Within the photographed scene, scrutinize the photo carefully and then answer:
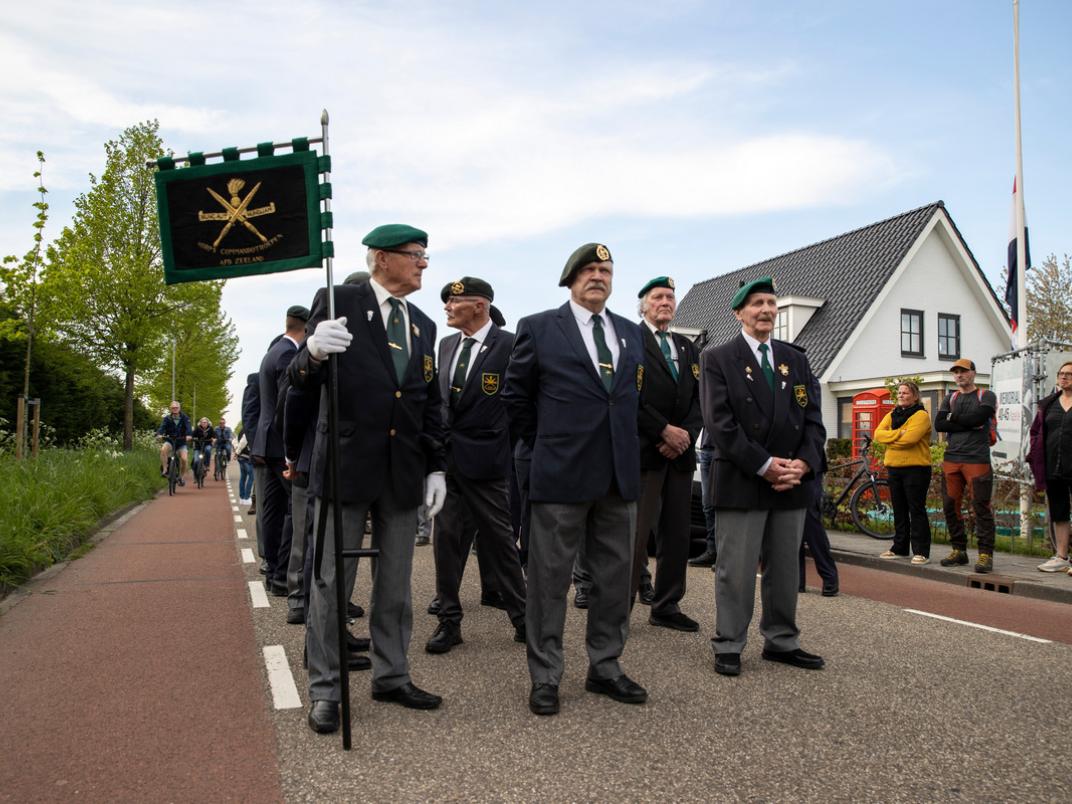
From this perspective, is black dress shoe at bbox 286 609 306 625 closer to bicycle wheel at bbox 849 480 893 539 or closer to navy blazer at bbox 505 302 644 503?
navy blazer at bbox 505 302 644 503

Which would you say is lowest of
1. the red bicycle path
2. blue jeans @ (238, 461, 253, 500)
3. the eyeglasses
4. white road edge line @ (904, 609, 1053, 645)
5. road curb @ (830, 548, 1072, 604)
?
road curb @ (830, 548, 1072, 604)

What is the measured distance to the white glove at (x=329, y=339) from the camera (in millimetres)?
3521

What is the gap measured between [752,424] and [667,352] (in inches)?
49.7

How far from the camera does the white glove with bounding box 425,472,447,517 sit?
409 centimetres

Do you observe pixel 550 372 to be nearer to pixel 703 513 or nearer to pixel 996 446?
pixel 703 513

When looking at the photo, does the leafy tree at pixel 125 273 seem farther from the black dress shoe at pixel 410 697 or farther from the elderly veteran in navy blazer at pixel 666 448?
the black dress shoe at pixel 410 697

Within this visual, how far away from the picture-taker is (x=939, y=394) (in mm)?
23266

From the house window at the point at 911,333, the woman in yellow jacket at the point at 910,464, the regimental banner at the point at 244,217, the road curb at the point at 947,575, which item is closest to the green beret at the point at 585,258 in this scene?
the regimental banner at the point at 244,217

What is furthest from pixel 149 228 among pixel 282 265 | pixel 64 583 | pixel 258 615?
pixel 282 265

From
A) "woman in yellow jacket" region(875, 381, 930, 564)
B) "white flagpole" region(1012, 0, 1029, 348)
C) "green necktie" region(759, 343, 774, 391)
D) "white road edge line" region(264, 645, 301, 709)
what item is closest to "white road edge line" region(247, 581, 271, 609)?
"white road edge line" region(264, 645, 301, 709)

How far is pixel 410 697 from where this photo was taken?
3996mm

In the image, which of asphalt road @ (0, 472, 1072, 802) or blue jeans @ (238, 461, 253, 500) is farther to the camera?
blue jeans @ (238, 461, 253, 500)

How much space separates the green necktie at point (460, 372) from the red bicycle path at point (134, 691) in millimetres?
1932

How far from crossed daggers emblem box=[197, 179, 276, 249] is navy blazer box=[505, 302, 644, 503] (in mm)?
1339
